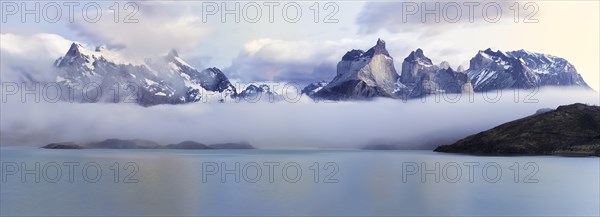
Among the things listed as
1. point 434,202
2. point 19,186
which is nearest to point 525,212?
point 434,202

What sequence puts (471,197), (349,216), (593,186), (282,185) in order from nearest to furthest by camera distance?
(349,216) < (471,197) < (282,185) < (593,186)

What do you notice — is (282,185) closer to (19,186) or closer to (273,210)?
(273,210)

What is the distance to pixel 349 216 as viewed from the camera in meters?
81.2

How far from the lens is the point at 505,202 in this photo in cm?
10425

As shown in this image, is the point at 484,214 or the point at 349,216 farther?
the point at 484,214

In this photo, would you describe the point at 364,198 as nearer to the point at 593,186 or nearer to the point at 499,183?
the point at 499,183

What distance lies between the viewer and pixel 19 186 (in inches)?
5325

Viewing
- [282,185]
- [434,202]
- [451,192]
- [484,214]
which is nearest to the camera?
[484,214]

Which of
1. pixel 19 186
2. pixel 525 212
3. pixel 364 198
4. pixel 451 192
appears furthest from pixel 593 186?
pixel 19 186

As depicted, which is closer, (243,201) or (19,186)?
(243,201)

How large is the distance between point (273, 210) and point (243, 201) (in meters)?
13.1

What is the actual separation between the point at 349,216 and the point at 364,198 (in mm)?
24728

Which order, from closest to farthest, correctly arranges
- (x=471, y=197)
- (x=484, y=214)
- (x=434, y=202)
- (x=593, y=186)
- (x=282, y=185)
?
(x=484, y=214), (x=434, y=202), (x=471, y=197), (x=282, y=185), (x=593, y=186)

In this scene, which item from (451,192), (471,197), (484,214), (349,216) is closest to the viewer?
(349,216)
